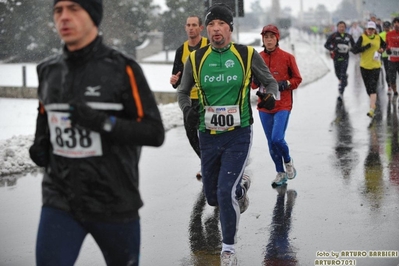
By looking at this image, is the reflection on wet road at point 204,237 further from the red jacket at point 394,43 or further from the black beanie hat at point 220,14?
the red jacket at point 394,43

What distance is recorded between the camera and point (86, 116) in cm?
348

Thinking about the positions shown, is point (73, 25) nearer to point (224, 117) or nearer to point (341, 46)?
point (224, 117)

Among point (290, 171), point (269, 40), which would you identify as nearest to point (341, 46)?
point (290, 171)

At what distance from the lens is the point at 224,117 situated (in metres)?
5.92

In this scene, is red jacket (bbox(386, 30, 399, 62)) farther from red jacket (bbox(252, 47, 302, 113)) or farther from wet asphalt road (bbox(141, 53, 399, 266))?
red jacket (bbox(252, 47, 302, 113))

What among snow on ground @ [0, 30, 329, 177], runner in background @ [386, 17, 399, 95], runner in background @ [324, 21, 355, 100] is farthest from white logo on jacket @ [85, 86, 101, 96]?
runner in background @ [324, 21, 355, 100]

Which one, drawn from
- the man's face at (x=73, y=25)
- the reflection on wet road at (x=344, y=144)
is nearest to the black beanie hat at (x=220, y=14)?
the man's face at (x=73, y=25)

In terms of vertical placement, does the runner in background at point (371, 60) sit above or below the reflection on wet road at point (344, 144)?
above

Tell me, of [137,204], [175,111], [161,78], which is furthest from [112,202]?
[161,78]

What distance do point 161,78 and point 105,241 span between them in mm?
29286

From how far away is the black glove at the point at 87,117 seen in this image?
137 inches

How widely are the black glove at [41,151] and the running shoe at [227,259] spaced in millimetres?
2207

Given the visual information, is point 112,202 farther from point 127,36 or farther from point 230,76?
point 127,36

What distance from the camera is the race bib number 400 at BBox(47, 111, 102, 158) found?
3639 mm
